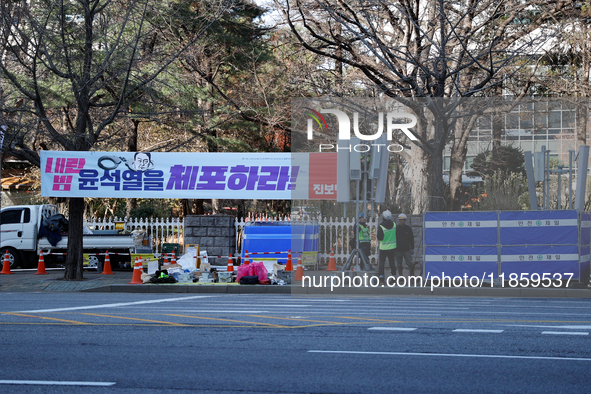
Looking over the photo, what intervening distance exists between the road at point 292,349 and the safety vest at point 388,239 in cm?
527

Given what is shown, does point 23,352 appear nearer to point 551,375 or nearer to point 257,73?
point 551,375

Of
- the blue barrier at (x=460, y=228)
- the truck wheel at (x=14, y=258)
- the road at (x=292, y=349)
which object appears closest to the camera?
the road at (x=292, y=349)

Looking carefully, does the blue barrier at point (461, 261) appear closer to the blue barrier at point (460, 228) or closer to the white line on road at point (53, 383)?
the blue barrier at point (460, 228)

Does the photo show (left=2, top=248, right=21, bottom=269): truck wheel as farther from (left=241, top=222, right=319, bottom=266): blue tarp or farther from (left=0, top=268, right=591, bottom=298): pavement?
(left=241, top=222, right=319, bottom=266): blue tarp

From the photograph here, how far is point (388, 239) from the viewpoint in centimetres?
1745

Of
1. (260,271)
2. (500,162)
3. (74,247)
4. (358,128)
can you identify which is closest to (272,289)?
(260,271)

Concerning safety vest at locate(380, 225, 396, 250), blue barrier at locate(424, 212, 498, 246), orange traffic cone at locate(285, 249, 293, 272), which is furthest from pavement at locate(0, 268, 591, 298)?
orange traffic cone at locate(285, 249, 293, 272)

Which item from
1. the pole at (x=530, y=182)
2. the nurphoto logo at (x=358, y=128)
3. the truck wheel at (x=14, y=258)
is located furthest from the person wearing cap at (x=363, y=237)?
the truck wheel at (x=14, y=258)

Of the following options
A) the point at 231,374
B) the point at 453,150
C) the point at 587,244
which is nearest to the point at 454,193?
the point at 453,150

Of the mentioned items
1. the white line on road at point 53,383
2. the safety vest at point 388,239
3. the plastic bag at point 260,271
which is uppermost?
the safety vest at point 388,239

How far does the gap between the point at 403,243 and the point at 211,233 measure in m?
7.45

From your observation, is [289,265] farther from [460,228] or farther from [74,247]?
[74,247]

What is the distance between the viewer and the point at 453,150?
19.3 meters

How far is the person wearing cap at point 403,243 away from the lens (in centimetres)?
1739
